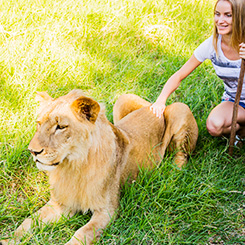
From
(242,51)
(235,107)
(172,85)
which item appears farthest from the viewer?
(172,85)

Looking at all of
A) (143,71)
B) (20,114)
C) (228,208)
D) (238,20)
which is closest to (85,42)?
(143,71)

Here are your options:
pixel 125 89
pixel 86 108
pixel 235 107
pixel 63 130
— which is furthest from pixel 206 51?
pixel 63 130

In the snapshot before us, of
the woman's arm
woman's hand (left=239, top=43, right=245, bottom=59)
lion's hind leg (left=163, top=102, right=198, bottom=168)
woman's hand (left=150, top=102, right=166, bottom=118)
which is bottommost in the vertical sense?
lion's hind leg (left=163, top=102, right=198, bottom=168)

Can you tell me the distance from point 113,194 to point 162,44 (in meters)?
2.87

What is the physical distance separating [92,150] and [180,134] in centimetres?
112

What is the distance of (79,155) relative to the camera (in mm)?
2471

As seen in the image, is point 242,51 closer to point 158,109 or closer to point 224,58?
point 224,58

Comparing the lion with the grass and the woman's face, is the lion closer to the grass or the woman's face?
the grass

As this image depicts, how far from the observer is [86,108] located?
2377mm

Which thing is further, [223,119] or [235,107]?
[223,119]

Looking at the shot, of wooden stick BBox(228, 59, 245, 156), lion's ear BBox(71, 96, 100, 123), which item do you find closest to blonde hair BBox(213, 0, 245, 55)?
wooden stick BBox(228, 59, 245, 156)

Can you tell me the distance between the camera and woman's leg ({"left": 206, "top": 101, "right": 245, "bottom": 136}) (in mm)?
3457

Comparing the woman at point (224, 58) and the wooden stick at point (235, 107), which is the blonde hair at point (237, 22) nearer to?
the woman at point (224, 58)

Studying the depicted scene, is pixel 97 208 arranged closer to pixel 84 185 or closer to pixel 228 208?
pixel 84 185
